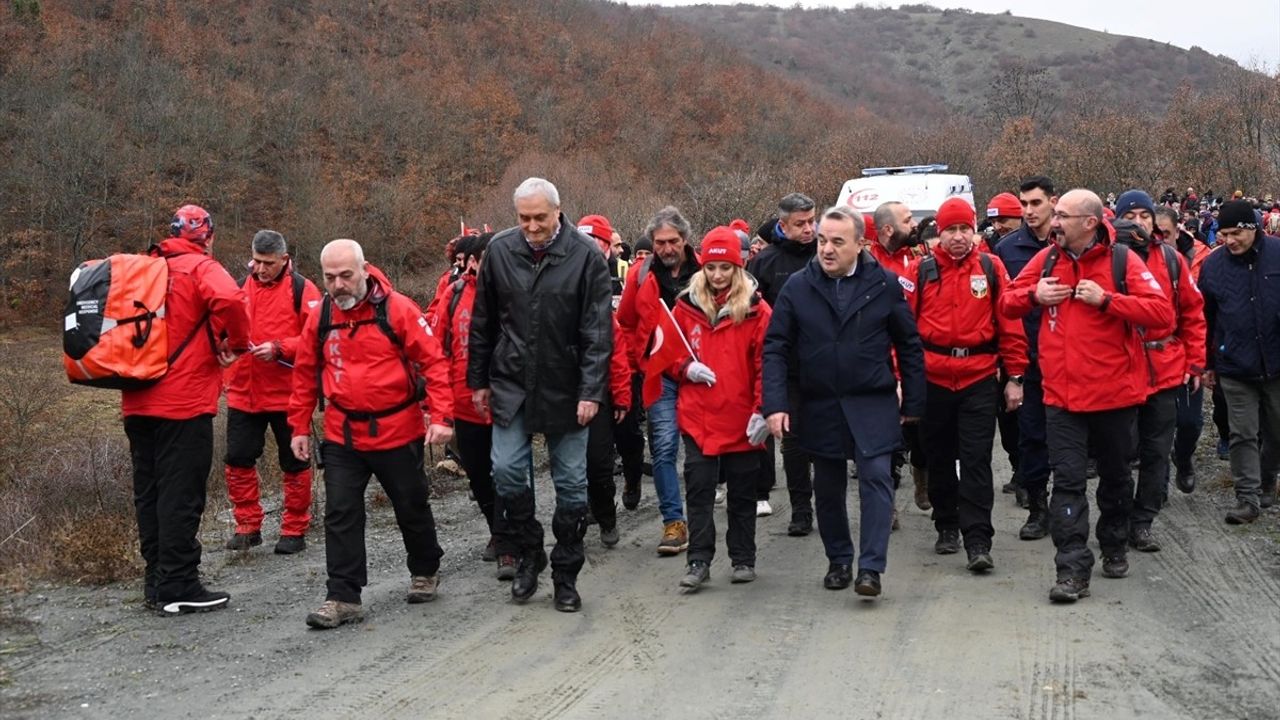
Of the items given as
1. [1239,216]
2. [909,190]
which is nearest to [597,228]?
[1239,216]

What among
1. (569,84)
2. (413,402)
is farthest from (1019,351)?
(569,84)

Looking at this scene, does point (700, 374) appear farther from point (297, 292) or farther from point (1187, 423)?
point (1187, 423)

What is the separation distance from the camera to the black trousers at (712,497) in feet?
25.1

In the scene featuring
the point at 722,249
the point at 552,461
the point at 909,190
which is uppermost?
the point at 909,190

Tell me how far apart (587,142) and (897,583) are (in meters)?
60.5

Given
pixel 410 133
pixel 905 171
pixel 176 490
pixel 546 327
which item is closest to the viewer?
pixel 546 327

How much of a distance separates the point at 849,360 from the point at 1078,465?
58.8 inches

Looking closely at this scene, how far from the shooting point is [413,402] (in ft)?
23.5

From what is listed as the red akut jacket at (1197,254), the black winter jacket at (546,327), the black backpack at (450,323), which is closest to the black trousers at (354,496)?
the black winter jacket at (546,327)

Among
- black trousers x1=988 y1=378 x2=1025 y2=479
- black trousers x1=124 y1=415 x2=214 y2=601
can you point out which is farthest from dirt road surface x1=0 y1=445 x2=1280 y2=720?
black trousers x1=988 y1=378 x2=1025 y2=479

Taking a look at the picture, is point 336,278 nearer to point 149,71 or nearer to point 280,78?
point 149,71

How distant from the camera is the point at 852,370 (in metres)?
7.21

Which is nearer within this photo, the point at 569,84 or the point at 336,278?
the point at 336,278

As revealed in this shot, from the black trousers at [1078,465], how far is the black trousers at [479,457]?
3348mm
